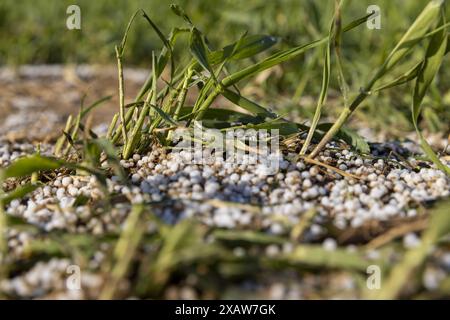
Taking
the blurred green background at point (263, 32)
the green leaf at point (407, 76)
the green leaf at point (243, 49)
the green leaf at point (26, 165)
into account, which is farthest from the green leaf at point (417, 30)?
the green leaf at point (26, 165)

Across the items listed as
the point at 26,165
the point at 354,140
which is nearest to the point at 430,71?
the point at 354,140

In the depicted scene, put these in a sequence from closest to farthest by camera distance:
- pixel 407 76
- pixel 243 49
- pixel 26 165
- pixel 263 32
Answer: pixel 26 165 < pixel 407 76 < pixel 243 49 < pixel 263 32

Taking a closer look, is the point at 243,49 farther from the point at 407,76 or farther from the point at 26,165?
the point at 26,165

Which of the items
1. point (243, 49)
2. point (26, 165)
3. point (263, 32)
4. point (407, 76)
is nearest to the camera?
point (26, 165)

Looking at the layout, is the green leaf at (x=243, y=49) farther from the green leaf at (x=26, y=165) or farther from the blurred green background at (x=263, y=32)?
the green leaf at (x=26, y=165)

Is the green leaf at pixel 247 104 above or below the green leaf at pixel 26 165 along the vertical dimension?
above

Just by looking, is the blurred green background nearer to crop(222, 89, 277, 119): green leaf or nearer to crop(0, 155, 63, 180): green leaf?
crop(222, 89, 277, 119): green leaf

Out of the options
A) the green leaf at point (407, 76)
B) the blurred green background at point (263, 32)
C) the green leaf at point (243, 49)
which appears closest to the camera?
the green leaf at point (407, 76)

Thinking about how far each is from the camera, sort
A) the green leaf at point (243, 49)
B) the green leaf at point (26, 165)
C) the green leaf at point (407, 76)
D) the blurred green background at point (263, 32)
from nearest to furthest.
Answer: the green leaf at point (26, 165), the green leaf at point (407, 76), the green leaf at point (243, 49), the blurred green background at point (263, 32)

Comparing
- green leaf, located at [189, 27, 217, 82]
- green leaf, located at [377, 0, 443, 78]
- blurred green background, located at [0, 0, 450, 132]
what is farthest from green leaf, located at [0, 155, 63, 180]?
blurred green background, located at [0, 0, 450, 132]
